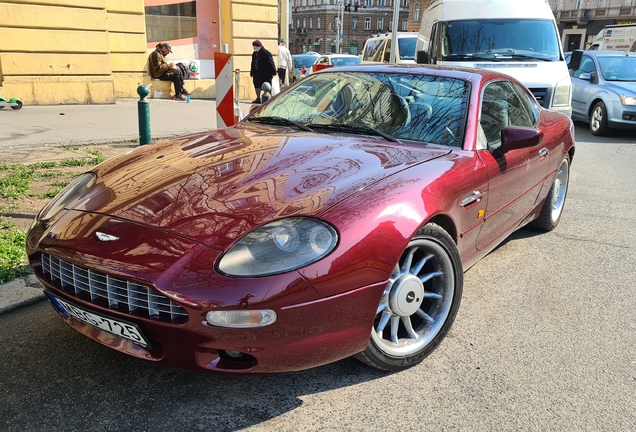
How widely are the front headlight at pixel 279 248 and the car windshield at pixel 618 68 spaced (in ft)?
37.7

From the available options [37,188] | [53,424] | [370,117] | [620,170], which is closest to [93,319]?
[53,424]

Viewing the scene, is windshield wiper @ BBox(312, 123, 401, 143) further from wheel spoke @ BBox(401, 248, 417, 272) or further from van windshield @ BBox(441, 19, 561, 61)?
van windshield @ BBox(441, 19, 561, 61)

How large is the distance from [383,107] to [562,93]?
626cm

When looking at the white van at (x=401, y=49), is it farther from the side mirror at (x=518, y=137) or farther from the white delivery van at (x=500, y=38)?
the side mirror at (x=518, y=137)

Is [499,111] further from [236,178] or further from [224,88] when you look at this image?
[224,88]

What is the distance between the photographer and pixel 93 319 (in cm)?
235

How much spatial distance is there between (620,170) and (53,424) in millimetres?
8042

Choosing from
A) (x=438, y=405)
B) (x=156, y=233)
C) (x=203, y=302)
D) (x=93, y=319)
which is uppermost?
(x=156, y=233)

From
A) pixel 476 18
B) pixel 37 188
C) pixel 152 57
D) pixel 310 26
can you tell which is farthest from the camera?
pixel 310 26

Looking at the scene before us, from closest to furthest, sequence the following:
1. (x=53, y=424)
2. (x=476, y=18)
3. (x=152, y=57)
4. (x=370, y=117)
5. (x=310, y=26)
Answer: (x=53, y=424) → (x=370, y=117) → (x=476, y=18) → (x=152, y=57) → (x=310, y=26)

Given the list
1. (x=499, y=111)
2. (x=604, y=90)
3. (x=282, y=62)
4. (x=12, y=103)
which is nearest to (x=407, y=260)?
(x=499, y=111)

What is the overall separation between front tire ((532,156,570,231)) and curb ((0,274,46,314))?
3877mm

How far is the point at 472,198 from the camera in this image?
310 centimetres

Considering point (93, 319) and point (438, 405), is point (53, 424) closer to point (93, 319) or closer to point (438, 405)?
point (93, 319)
